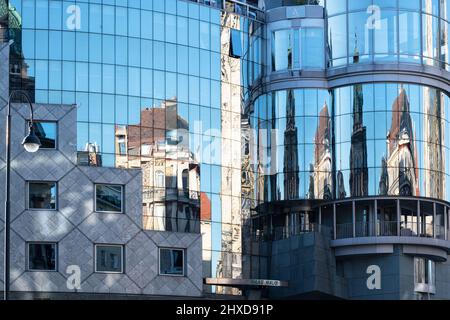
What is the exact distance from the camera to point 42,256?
154 ft

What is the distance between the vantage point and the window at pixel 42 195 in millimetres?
47688

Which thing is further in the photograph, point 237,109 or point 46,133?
point 237,109

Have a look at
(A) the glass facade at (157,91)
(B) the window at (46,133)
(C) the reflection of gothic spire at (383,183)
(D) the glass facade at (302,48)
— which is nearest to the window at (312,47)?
(D) the glass facade at (302,48)

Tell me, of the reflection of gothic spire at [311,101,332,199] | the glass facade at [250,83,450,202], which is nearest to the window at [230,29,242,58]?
the glass facade at [250,83,450,202]

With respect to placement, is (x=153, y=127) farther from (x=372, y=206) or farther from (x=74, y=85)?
(x=372, y=206)

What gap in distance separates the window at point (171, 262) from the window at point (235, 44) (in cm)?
1209

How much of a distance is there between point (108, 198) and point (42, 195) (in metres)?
3.31

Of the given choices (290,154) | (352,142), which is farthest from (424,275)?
(290,154)

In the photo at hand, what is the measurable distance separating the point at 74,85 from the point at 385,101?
56.4ft

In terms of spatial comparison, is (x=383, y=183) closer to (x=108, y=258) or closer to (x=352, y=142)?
(x=352, y=142)

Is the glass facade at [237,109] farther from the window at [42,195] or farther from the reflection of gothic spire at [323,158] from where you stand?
the window at [42,195]

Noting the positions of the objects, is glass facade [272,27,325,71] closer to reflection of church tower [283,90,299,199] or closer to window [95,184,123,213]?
reflection of church tower [283,90,299,199]
